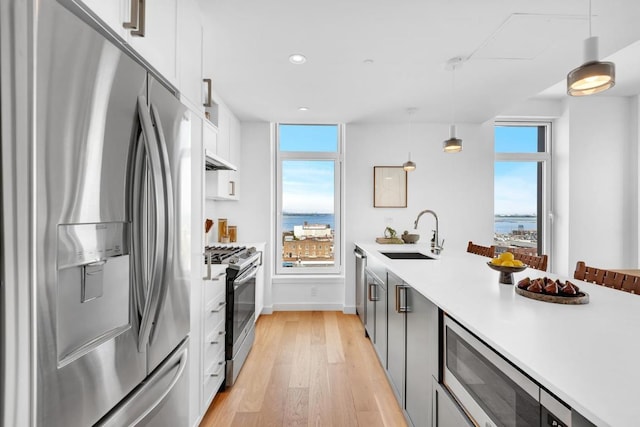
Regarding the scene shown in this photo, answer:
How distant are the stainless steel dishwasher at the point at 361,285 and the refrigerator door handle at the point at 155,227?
2.47 metres

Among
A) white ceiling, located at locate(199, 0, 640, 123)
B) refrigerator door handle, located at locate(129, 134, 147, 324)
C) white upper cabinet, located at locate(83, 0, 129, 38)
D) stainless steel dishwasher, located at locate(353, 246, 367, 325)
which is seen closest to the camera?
white upper cabinet, located at locate(83, 0, 129, 38)

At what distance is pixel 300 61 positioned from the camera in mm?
2461

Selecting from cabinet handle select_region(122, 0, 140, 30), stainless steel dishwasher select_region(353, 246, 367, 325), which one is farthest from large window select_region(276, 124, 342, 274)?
cabinet handle select_region(122, 0, 140, 30)

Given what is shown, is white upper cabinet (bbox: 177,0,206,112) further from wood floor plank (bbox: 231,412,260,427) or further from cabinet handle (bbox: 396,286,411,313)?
wood floor plank (bbox: 231,412,260,427)

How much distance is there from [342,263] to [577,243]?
302cm

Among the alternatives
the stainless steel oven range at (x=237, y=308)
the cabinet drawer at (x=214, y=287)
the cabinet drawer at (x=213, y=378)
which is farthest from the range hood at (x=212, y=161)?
the cabinet drawer at (x=213, y=378)

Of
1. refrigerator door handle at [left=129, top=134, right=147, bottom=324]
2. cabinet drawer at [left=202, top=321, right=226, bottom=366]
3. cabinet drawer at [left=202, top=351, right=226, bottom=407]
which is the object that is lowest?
cabinet drawer at [left=202, top=351, right=226, bottom=407]

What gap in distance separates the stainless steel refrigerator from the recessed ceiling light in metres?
1.37

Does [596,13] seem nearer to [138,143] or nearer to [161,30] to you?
[161,30]

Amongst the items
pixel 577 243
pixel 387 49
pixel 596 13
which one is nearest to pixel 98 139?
pixel 387 49

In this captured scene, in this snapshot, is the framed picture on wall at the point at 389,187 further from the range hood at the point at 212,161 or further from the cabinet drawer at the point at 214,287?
the cabinet drawer at the point at 214,287

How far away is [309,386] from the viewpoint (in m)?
2.35

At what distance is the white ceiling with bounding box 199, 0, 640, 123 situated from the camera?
185 centimetres

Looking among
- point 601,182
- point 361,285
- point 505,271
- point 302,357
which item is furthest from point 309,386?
point 601,182
